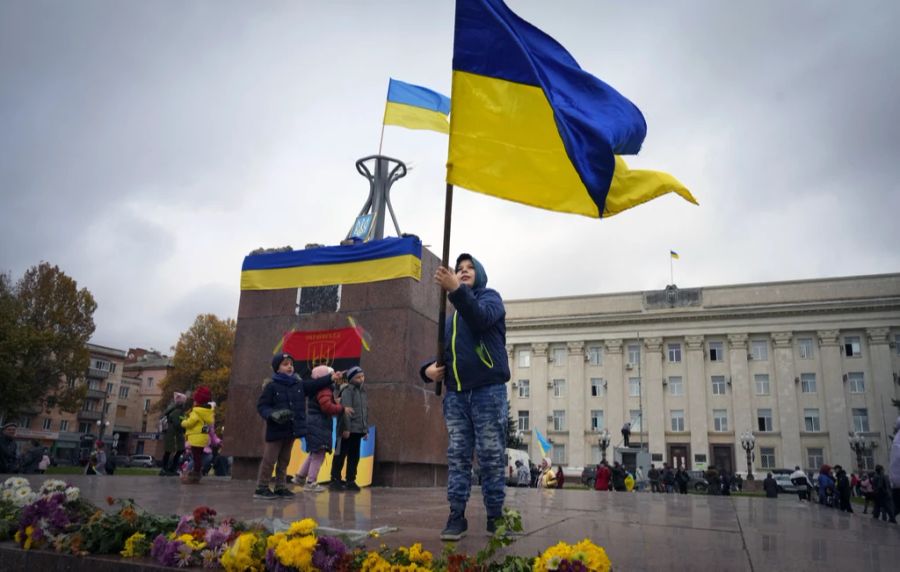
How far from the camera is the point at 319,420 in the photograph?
27.3 feet

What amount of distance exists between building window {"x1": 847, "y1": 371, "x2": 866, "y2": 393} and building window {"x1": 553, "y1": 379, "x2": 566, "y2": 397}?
76.3ft

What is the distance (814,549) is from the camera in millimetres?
4137

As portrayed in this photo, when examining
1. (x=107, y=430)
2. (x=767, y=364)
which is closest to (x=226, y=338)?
(x=107, y=430)

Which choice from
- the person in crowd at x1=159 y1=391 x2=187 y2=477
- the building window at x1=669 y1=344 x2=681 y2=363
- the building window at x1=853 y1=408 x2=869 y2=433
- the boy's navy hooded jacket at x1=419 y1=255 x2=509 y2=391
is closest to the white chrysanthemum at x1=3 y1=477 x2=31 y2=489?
the boy's navy hooded jacket at x1=419 y1=255 x2=509 y2=391

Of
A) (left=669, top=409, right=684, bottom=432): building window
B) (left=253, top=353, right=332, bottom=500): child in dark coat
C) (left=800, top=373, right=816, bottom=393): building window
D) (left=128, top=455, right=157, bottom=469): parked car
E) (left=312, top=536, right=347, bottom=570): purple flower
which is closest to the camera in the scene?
(left=312, top=536, right=347, bottom=570): purple flower

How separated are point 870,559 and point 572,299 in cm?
5808

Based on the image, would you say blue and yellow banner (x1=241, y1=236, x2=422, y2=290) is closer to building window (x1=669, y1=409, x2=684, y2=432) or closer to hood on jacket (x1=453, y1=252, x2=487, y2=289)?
hood on jacket (x1=453, y1=252, x2=487, y2=289)

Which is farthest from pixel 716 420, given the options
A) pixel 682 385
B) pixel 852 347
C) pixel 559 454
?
pixel 559 454

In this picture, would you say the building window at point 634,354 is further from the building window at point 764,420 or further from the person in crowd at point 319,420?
the person in crowd at point 319,420

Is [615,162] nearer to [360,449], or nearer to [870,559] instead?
[870,559]

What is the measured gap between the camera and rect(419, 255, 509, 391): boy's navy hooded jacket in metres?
4.35

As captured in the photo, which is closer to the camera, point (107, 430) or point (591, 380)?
point (591, 380)

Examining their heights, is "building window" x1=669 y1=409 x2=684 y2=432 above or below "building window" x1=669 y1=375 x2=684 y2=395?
below

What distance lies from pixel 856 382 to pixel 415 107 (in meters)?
53.2
